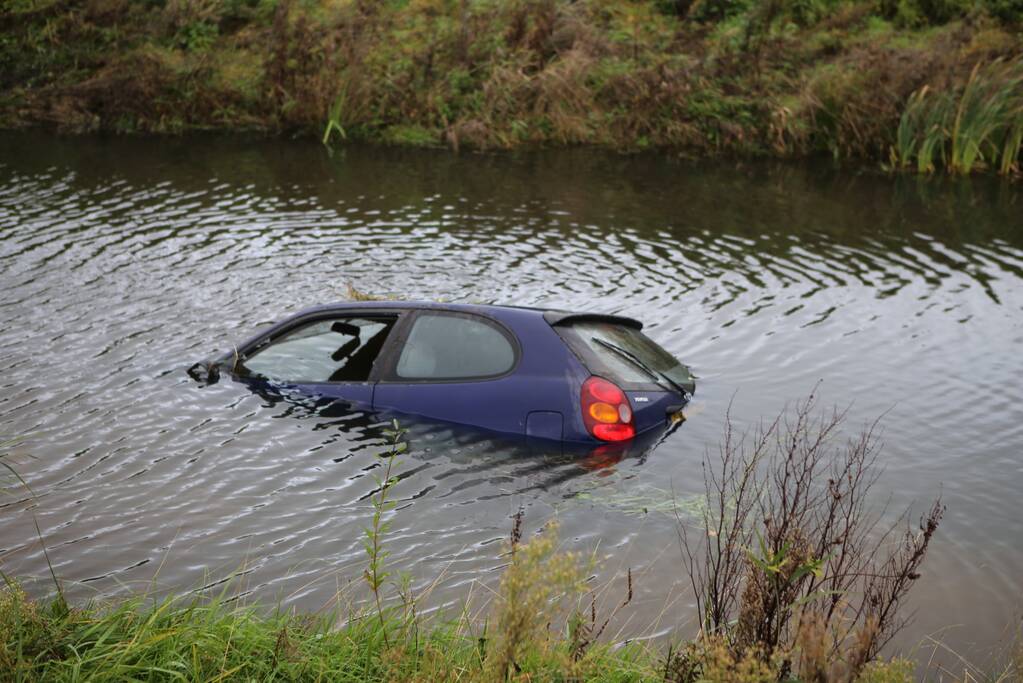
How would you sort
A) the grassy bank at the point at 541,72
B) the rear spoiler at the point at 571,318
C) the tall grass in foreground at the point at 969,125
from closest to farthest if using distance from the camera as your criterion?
the rear spoiler at the point at 571,318 < the tall grass in foreground at the point at 969,125 < the grassy bank at the point at 541,72

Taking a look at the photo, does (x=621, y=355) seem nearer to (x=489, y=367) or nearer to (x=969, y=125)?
(x=489, y=367)

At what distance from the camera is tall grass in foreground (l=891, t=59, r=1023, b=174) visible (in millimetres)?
21531

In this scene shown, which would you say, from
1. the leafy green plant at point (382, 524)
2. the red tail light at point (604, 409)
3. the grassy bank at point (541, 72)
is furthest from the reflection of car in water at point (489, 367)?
the grassy bank at point (541, 72)

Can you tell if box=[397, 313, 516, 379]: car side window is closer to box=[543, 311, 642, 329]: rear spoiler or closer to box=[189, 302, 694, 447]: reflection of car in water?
box=[189, 302, 694, 447]: reflection of car in water

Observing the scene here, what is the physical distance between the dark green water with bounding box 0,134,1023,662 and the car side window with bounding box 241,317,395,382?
33cm

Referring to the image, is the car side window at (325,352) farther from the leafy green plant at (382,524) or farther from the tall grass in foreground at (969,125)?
the tall grass in foreground at (969,125)

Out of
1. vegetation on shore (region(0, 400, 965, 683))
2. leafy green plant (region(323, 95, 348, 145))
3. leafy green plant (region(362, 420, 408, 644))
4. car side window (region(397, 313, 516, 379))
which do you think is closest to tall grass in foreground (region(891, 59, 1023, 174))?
leafy green plant (region(323, 95, 348, 145))

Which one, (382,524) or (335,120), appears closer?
(382,524)

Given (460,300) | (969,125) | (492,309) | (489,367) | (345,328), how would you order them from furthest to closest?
(969,125) → (460,300) → (345,328) → (492,309) → (489,367)

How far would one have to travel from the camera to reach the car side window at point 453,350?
834 cm

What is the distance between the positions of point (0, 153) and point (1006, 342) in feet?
64.0

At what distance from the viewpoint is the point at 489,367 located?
833 cm

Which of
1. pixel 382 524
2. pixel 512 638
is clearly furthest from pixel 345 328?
pixel 512 638

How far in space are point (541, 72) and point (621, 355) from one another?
1849 centimetres
